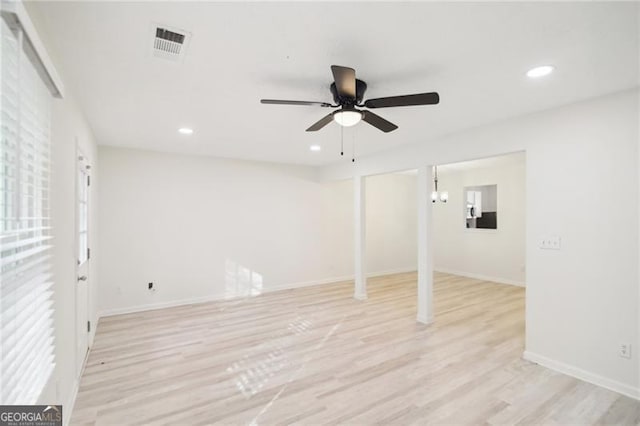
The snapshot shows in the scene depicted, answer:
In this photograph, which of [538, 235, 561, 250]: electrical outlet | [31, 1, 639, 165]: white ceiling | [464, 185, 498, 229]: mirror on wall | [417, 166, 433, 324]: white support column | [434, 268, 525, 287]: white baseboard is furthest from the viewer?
[464, 185, 498, 229]: mirror on wall

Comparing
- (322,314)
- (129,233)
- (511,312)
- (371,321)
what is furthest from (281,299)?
(511,312)

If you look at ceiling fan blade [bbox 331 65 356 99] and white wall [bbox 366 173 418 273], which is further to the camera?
white wall [bbox 366 173 418 273]

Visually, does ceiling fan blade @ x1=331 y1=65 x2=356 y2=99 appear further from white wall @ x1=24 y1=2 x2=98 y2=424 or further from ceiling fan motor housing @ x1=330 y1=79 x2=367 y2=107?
white wall @ x1=24 y1=2 x2=98 y2=424

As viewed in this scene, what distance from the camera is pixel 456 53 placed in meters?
1.95

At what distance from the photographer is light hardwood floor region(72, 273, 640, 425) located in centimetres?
225

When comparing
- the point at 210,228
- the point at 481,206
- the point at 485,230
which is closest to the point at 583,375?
the point at 485,230

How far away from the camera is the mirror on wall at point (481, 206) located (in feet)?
22.2

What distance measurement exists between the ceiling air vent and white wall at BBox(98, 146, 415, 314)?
3.34 m

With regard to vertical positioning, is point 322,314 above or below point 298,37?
below

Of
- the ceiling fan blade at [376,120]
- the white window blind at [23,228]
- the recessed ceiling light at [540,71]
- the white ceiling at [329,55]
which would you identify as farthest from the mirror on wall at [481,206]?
the white window blind at [23,228]

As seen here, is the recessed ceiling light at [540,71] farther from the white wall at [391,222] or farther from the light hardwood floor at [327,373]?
the white wall at [391,222]

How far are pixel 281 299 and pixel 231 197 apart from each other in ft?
6.68

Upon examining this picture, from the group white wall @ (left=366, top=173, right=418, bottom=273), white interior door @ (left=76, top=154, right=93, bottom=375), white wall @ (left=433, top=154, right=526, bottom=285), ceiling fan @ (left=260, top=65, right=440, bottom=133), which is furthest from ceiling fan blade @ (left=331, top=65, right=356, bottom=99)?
white wall @ (left=366, top=173, right=418, bottom=273)

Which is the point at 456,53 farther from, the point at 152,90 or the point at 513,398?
the point at 513,398
